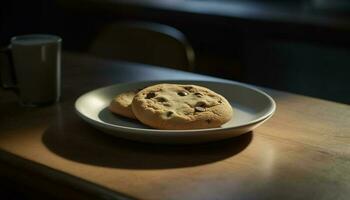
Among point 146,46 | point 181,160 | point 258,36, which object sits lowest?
point 258,36

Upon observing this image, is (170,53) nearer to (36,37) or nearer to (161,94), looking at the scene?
(36,37)

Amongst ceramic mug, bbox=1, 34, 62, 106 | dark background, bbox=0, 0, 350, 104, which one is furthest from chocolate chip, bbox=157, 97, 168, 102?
dark background, bbox=0, 0, 350, 104

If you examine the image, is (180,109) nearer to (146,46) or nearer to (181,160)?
(181,160)

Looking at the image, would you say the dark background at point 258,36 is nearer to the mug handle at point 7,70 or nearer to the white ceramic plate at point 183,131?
the white ceramic plate at point 183,131

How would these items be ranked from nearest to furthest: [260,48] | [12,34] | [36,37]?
1. [36,37]
2. [260,48]
3. [12,34]

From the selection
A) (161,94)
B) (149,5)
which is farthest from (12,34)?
(161,94)

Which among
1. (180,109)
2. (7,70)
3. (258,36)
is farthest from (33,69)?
(258,36)

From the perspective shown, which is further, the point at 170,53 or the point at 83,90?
the point at 170,53

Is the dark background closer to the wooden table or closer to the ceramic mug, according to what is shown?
the wooden table
